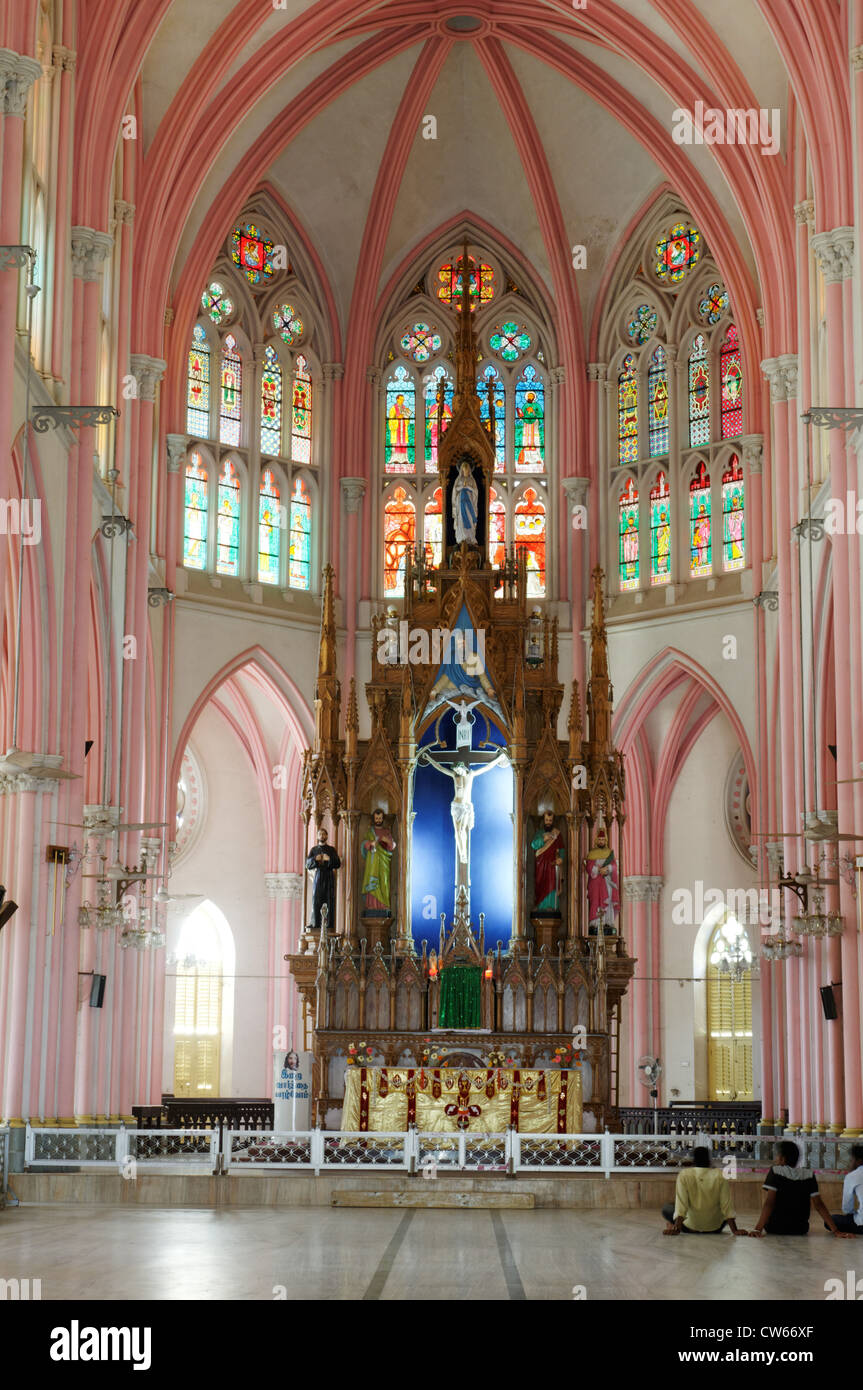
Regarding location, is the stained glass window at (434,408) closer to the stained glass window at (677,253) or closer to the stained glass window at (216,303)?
the stained glass window at (216,303)

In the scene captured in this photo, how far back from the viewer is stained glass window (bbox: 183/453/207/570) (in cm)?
3622

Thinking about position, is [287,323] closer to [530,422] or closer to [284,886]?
[530,422]

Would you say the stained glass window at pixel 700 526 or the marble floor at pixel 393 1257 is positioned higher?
the stained glass window at pixel 700 526

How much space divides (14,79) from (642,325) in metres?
21.3

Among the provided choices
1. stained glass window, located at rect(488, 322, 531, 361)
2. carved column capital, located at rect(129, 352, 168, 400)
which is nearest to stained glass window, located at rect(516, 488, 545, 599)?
stained glass window, located at rect(488, 322, 531, 361)

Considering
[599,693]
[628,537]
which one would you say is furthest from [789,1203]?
[628,537]

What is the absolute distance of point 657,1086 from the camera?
36812mm

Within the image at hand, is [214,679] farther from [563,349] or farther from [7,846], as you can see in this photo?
[7,846]

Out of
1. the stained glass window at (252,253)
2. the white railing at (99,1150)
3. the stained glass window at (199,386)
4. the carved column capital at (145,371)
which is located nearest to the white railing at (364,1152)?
the white railing at (99,1150)

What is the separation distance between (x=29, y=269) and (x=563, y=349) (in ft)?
61.4

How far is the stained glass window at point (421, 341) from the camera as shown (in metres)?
39.4

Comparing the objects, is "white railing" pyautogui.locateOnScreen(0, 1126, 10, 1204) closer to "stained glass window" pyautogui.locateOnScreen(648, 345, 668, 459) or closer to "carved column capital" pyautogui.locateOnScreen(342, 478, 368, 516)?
"carved column capital" pyautogui.locateOnScreen(342, 478, 368, 516)

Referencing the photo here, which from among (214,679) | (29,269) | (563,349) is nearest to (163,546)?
(214,679)

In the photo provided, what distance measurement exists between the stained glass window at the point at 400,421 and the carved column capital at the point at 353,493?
3.72 feet
